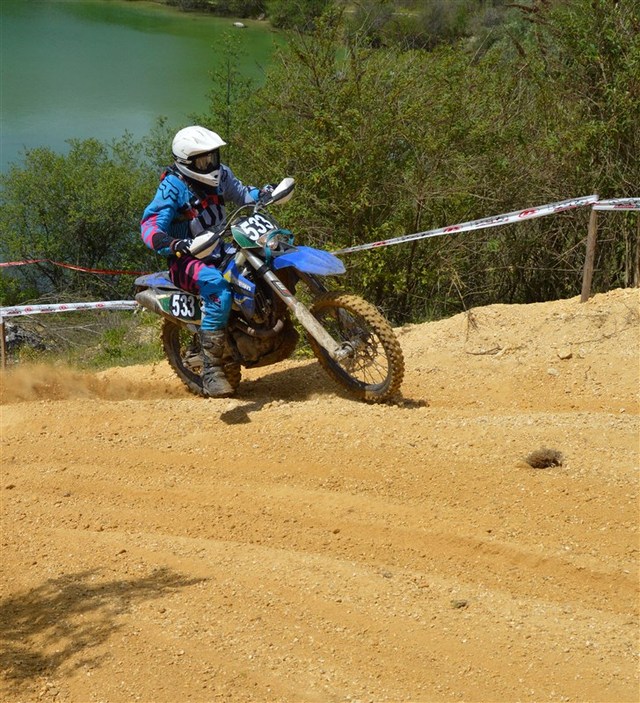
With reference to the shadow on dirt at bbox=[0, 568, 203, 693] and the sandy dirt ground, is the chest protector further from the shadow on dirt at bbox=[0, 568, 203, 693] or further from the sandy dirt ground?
the shadow on dirt at bbox=[0, 568, 203, 693]

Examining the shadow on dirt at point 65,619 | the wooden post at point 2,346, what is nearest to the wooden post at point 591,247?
the shadow on dirt at point 65,619

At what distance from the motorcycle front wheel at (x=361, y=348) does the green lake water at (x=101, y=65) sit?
60.4 feet

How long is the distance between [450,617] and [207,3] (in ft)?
141

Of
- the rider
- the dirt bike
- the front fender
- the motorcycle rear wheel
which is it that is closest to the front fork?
the dirt bike

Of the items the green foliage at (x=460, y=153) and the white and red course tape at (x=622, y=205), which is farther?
the green foliage at (x=460, y=153)

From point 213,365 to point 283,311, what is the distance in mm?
678

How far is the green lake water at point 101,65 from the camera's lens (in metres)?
29.2

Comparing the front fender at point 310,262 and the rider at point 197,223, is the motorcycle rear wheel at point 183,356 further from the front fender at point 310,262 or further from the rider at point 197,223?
the front fender at point 310,262

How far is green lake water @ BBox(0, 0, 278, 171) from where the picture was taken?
29.2 meters

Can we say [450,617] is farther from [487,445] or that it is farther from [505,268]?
[505,268]

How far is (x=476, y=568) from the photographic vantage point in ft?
16.1

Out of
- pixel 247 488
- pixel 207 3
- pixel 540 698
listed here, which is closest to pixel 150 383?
pixel 247 488

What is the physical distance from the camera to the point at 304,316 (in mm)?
6738

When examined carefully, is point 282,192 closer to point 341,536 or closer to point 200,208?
point 200,208
